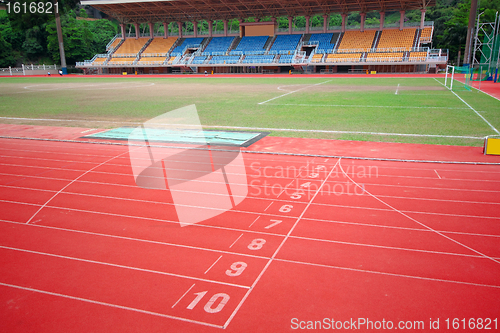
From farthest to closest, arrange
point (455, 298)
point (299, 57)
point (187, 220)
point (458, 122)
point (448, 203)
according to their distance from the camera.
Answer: point (299, 57) → point (458, 122) → point (448, 203) → point (187, 220) → point (455, 298)

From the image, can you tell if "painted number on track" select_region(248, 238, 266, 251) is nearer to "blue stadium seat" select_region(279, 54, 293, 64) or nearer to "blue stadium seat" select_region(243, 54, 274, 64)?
"blue stadium seat" select_region(279, 54, 293, 64)

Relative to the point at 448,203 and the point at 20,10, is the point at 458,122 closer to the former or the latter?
the point at 448,203

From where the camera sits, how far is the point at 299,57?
43281mm

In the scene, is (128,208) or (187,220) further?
(128,208)

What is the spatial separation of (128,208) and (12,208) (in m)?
1.74

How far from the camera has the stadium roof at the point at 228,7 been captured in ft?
133

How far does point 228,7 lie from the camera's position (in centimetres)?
4516

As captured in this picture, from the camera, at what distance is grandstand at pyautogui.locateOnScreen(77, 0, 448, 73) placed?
39906mm

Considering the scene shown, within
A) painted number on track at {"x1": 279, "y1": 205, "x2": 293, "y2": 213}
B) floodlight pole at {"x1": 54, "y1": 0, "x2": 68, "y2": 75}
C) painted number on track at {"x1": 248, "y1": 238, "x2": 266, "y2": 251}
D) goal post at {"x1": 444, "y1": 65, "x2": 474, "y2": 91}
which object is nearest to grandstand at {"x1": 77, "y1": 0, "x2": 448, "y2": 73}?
floodlight pole at {"x1": 54, "y1": 0, "x2": 68, "y2": 75}

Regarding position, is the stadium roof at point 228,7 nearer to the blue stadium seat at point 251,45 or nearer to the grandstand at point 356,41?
the grandstand at point 356,41

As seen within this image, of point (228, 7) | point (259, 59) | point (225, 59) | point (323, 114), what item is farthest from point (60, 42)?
point (323, 114)

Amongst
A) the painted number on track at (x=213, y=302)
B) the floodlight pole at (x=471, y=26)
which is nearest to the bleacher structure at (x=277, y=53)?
the floodlight pole at (x=471, y=26)

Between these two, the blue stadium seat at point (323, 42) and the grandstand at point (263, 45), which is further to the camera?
the blue stadium seat at point (323, 42)

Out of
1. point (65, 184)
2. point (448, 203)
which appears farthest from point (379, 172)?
point (65, 184)
